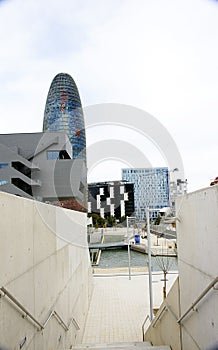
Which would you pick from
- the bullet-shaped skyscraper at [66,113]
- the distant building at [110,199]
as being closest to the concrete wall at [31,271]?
the bullet-shaped skyscraper at [66,113]

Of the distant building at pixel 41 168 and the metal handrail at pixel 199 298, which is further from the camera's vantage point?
the distant building at pixel 41 168

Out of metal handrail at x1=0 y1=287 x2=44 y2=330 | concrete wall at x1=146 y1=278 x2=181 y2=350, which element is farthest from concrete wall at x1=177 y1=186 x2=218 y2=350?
metal handrail at x1=0 y1=287 x2=44 y2=330

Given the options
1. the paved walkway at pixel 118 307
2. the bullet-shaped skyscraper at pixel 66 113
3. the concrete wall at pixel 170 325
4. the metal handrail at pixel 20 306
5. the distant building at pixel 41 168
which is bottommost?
the paved walkway at pixel 118 307

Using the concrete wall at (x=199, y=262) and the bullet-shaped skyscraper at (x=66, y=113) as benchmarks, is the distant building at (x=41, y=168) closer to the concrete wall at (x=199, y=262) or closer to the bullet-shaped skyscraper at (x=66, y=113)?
the bullet-shaped skyscraper at (x=66, y=113)

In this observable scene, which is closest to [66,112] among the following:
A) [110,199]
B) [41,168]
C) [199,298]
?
[110,199]

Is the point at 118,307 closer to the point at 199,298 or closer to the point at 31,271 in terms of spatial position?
the point at 31,271

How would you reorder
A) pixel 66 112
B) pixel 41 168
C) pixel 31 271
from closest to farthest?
pixel 31 271 < pixel 41 168 < pixel 66 112

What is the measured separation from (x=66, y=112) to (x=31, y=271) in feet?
194

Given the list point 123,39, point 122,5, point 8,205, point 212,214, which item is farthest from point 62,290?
point 123,39

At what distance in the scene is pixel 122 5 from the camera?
5.09 meters

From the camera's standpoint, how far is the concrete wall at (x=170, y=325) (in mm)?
3259

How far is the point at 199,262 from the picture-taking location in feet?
8.34

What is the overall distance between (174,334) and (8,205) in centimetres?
252

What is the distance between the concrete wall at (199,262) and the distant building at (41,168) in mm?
21754
